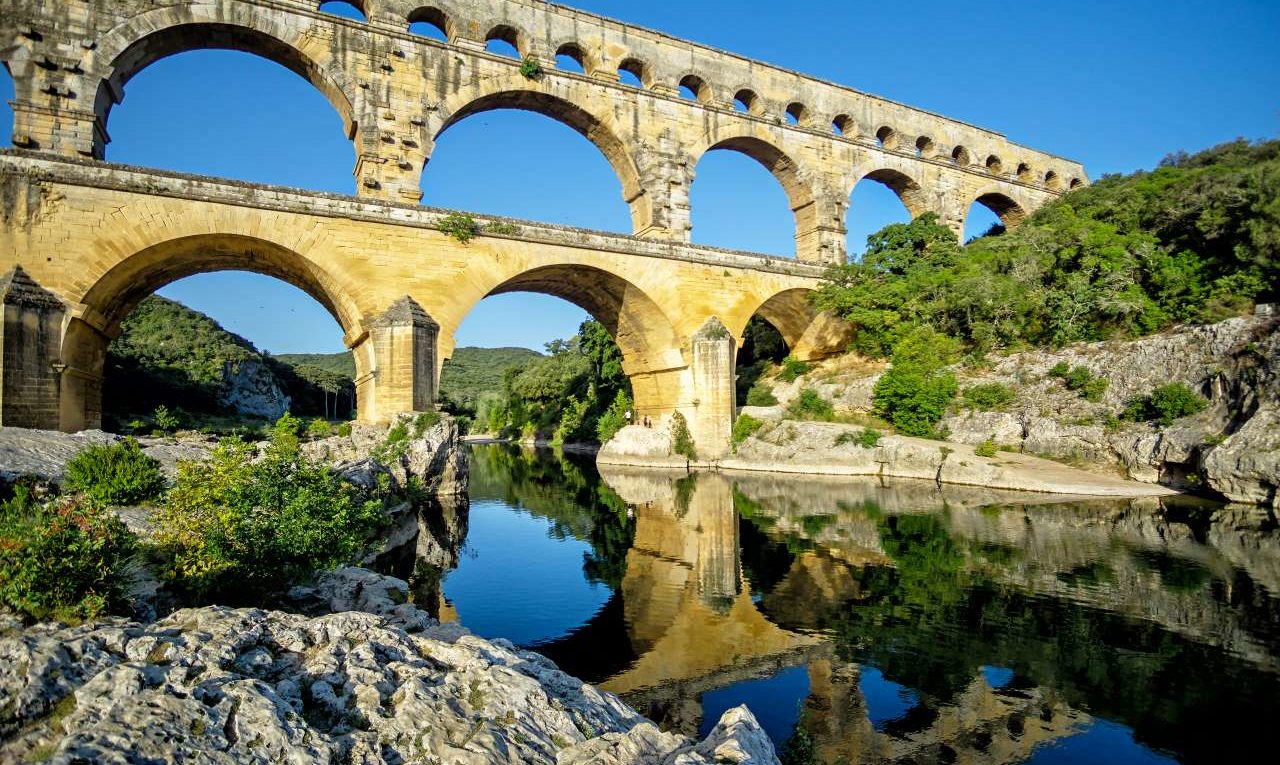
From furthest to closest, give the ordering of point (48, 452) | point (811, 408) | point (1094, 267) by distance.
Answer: point (811, 408) → point (1094, 267) → point (48, 452)

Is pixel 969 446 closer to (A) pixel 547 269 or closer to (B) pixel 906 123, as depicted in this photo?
(A) pixel 547 269

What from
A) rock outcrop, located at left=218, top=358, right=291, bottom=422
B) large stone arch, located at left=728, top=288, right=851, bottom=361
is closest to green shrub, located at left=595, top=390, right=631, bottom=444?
large stone arch, located at left=728, top=288, right=851, bottom=361

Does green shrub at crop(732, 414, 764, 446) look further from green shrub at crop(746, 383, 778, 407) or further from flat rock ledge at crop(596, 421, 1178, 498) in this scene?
green shrub at crop(746, 383, 778, 407)

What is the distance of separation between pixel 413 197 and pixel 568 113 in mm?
6766

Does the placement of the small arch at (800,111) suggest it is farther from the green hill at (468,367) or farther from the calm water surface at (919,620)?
the green hill at (468,367)

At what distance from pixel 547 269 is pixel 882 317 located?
41.3 ft

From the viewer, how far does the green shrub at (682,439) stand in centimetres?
2392

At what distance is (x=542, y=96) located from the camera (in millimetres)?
21891

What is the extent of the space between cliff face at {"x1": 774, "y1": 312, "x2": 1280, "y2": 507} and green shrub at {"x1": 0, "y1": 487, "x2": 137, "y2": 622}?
713 inches

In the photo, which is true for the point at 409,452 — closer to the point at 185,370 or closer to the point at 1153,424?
the point at 1153,424

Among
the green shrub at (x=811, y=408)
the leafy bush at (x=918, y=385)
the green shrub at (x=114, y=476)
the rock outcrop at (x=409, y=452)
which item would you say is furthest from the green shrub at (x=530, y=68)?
the green shrub at (x=114, y=476)

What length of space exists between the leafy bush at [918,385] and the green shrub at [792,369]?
5134 millimetres

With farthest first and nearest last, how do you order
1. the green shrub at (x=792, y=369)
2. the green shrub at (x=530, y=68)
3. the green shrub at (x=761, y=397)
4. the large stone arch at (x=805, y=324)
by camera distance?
the green shrub at (x=792, y=369) < the green shrub at (x=761, y=397) < the large stone arch at (x=805, y=324) < the green shrub at (x=530, y=68)

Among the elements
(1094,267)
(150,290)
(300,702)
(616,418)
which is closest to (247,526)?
(300,702)
